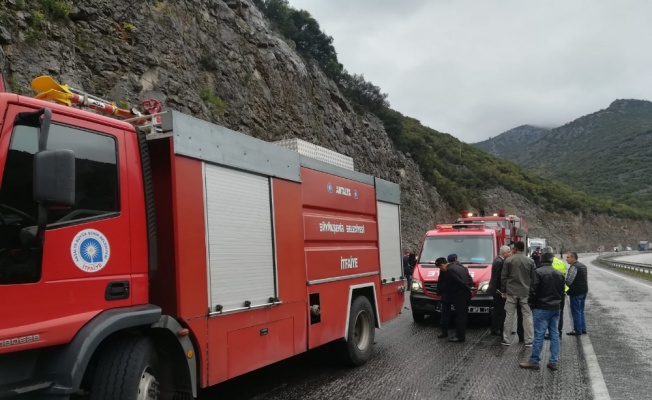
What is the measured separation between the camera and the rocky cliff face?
14711 millimetres

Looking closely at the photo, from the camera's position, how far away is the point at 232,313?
4.68 metres

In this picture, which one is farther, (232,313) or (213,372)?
(232,313)

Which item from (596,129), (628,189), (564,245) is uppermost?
(596,129)

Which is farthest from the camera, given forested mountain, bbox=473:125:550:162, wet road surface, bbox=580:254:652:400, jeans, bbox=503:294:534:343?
forested mountain, bbox=473:125:550:162

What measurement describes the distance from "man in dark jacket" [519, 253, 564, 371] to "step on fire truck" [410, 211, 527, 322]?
10.8ft

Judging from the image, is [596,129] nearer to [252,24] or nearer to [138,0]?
[252,24]

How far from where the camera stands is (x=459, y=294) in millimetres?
9352

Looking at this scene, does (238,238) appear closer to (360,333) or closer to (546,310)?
(360,333)

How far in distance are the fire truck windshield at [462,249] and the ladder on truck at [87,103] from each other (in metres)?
8.46

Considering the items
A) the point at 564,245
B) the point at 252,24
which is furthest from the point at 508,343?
the point at 564,245

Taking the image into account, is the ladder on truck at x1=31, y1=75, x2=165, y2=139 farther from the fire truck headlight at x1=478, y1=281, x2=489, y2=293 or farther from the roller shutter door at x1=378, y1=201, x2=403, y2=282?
the fire truck headlight at x1=478, y1=281, x2=489, y2=293

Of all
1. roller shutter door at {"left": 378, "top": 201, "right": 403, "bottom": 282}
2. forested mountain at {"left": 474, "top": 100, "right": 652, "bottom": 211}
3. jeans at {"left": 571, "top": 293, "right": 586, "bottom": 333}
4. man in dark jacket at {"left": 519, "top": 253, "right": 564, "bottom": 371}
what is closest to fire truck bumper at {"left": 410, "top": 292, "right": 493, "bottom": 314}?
jeans at {"left": 571, "top": 293, "right": 586, "bottom": 333}

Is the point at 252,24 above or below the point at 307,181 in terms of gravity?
above

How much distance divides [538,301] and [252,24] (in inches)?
1003
